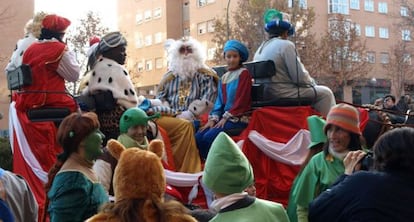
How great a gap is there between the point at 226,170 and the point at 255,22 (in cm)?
2991

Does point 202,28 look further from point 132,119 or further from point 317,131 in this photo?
point 317,131

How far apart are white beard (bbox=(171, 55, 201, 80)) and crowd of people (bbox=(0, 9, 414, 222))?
16 mm

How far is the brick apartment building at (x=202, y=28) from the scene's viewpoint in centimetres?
4431

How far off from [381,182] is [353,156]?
665mm

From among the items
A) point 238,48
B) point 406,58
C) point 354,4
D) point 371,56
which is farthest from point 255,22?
point 238,48

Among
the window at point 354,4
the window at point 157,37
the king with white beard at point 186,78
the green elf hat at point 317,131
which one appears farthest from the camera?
the window at point 157,37

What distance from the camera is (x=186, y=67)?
8000 mm

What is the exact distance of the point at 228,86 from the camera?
7.36 m

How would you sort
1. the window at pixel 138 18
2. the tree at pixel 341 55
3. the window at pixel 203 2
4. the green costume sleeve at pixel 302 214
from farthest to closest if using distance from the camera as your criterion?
1. the window at pixel 138 18
2. the window at pixel 203 2
3. the tree at pixel 341 55
4. the green costume sleeve at pixel 302 214

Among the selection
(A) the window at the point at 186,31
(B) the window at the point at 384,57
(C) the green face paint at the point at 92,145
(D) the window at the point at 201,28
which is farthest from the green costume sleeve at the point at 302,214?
(B) the window at the point at 384,57

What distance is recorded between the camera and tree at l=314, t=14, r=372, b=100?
35.6 metres

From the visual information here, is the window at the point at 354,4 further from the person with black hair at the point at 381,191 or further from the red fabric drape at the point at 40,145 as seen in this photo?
the person with black hair at the point at 381,191

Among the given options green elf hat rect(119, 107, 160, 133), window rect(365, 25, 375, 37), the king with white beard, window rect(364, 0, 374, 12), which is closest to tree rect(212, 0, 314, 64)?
window rect(365, 25, 375, 37)

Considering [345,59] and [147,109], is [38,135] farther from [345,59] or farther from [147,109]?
[345,59]
